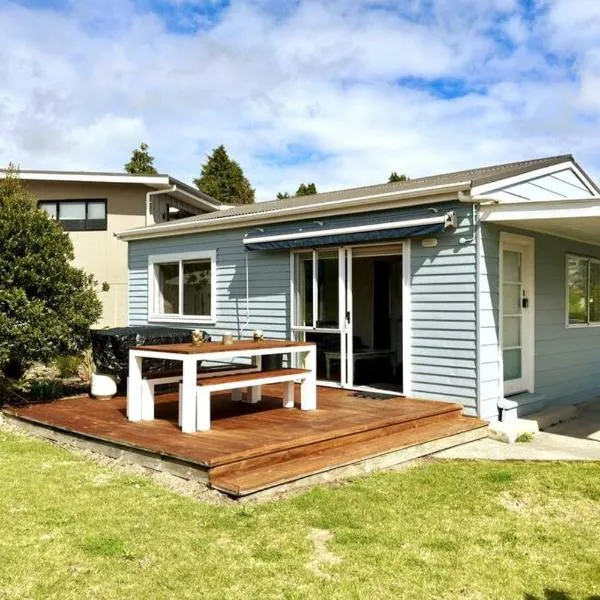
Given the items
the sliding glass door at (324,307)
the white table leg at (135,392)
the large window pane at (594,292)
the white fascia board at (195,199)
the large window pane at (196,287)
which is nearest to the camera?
the white table leg at (135,392)

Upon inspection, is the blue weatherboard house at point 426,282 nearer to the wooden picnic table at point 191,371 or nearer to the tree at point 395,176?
the wooden picnic table at point 191,371

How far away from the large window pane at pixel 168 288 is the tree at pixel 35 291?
255cm

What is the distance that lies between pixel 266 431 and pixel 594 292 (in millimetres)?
6467

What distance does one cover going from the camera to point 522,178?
7.33m

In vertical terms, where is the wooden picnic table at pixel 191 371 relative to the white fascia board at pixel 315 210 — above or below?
below

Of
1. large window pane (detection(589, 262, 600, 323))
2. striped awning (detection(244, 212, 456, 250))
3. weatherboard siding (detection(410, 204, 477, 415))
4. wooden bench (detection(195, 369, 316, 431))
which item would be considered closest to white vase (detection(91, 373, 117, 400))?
wooden bench (detection(195, 369, 316, 431))

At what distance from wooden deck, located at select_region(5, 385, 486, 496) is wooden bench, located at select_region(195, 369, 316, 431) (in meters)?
0.13

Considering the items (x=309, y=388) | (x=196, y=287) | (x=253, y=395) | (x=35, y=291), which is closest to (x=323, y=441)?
(x=309, y=388)

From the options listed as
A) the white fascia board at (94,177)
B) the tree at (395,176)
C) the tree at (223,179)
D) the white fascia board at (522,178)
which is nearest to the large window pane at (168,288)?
the white fascia board at (94,177)

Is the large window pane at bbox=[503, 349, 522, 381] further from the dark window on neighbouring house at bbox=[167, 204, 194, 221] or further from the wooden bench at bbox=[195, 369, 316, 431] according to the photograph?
the dark window on neighbouring house at bbox=[167, 204, 194, 221]

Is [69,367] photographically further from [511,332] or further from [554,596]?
[554,596]

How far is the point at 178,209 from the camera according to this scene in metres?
16.1

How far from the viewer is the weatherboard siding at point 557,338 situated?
25.2 ft

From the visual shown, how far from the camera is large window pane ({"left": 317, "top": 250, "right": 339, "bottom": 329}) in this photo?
7699mm
